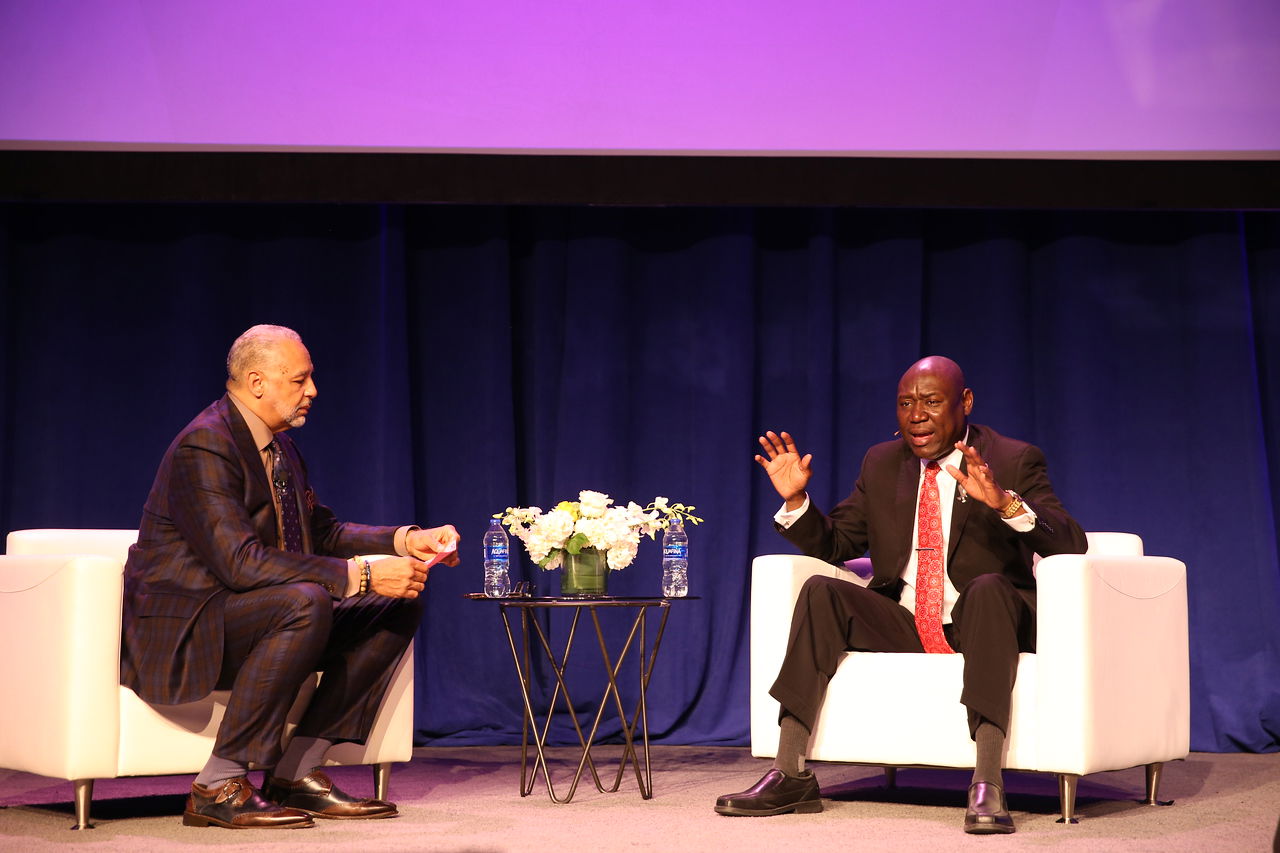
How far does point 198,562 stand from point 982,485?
6.19 ft

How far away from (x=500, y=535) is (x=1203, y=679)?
8.92 feet

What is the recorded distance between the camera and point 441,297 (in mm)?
5391

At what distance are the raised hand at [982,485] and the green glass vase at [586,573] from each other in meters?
1.01

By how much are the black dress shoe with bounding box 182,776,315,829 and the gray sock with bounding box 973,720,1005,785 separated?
5.05 ft

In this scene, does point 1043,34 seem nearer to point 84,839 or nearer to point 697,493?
point 697,493

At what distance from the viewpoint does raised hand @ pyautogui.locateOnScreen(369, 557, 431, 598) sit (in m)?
3.29

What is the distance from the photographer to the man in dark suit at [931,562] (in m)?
3.24

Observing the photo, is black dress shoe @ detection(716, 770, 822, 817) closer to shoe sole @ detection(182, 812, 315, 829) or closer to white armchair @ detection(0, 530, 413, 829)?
shoe sole @ detection(182, 812, 315, 829)

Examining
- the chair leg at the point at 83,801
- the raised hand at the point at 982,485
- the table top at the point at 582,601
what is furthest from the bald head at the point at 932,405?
the chair leg at the point at 83,801

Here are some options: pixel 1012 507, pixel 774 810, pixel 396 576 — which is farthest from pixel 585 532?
pixel 1012 507

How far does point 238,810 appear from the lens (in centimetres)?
314

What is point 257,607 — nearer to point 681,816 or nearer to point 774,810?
point 681,816

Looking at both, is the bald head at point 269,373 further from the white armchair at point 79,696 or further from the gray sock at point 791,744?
the gray sock at point 791,744

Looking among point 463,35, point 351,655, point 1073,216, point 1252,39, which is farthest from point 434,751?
point 1252,39
